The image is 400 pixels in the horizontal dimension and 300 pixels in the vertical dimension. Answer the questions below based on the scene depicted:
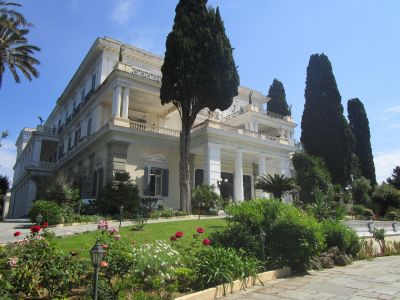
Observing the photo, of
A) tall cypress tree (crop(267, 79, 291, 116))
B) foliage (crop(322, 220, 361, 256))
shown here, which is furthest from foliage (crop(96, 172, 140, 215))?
tall cypress tree (crop(267, 79, 291, 116))

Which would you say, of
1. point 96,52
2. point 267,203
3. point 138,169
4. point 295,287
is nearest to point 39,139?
point 96,52

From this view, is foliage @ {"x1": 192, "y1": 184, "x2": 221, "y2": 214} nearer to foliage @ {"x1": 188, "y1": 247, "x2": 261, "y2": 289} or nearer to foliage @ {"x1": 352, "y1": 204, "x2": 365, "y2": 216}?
foliage @ {"x1": 188, "y1": 247, "x2": 261, "y2": 289}

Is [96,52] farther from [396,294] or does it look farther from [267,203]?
[396,294]

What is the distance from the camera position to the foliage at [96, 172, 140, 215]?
793 inches

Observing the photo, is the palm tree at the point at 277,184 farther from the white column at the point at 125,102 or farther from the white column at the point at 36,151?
the white column at the point at 36,151

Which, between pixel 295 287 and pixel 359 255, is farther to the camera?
pixel 359 255

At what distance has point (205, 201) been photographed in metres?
21.3

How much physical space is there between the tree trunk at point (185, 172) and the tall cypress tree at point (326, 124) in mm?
20609

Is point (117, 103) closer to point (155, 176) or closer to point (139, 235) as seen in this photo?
point (155, 176)

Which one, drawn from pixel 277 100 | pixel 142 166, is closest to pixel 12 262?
pixel 142 166

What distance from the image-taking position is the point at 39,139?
4116 centimetres

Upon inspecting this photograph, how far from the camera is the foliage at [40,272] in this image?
5137mm

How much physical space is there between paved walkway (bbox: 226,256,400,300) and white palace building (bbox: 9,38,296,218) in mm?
15313

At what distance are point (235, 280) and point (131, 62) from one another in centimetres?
2705
